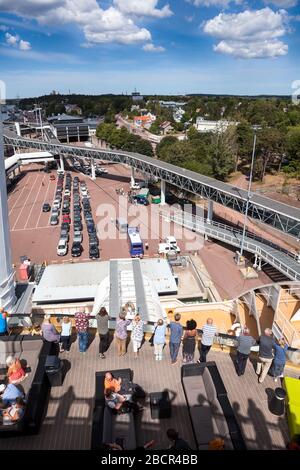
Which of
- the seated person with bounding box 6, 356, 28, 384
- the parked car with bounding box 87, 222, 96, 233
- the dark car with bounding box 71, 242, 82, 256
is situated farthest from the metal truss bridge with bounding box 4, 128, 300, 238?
the seated person with bounding box 6, 356, 28, 384

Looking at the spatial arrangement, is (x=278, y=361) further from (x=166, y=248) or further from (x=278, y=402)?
(x=166, y=248)

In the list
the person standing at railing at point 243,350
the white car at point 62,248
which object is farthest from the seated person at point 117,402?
the white car at point 62,248

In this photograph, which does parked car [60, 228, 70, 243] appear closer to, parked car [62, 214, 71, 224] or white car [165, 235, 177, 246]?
parked car [62, 214, 71, 224]

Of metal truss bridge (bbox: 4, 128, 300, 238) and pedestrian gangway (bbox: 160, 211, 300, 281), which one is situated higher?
metal truss bridge (bbox: 4, 128, 300, 238)

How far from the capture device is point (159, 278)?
26.9 metres

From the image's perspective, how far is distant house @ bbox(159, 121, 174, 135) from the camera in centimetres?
13361

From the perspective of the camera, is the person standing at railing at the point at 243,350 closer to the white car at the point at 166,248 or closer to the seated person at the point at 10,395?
the seated person at the point at 10,395

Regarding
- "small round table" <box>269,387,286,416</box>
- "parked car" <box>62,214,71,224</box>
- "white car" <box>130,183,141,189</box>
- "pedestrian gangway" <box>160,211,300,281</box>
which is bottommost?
"parked car" <box>62,214,71,224</box>

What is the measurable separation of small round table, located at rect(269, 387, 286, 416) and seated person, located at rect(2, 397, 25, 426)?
585cm

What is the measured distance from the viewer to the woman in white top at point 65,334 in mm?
10297
